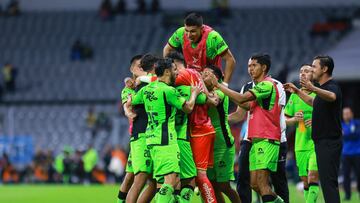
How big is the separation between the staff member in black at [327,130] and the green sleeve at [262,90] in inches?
25.4

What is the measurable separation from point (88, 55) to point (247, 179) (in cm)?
2694

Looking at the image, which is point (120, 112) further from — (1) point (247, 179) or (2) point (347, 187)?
(1) point (247, 179)

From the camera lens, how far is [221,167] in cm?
1339

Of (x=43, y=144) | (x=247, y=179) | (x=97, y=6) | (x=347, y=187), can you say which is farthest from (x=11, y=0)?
(x=247, y=179)

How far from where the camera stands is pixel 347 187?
20484mm

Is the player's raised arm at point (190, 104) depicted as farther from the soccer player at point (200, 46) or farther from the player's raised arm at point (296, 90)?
the player's raised arm at point (296, 90)

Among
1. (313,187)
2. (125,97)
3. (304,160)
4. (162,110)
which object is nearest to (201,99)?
(162,110)

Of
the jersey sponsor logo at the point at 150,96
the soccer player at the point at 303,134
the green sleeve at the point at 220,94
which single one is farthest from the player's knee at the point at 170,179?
the soccer player at the point at 303,134

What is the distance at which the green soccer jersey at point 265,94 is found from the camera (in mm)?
12664

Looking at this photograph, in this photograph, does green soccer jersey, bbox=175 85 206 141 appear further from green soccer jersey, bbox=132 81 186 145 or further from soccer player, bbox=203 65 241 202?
soccer player, bbox=203 65 241 202

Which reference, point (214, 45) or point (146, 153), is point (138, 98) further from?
point (214, 45)

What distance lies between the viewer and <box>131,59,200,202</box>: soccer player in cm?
1226

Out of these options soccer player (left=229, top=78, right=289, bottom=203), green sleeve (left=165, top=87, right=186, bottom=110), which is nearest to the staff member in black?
soccer player (left=229, top=78, right=289, bottom=203)

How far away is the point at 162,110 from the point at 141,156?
3.61 feet
